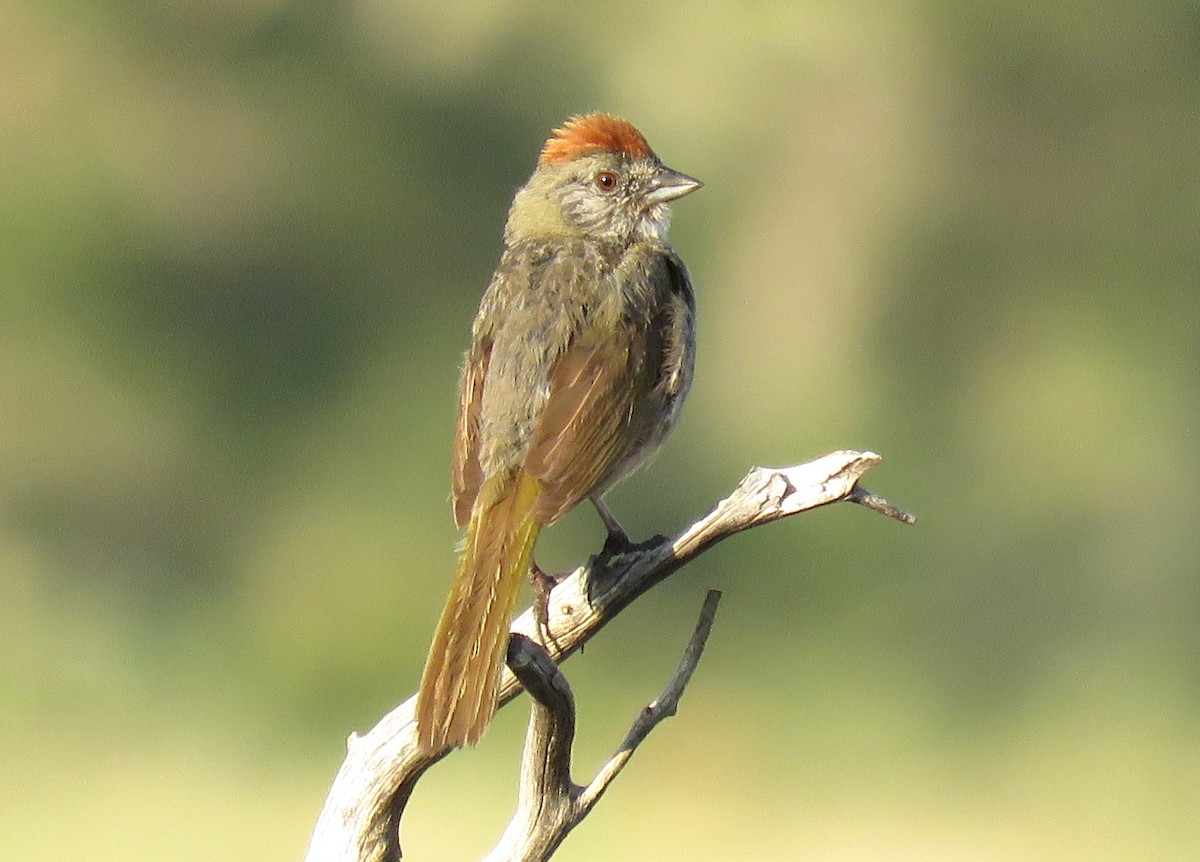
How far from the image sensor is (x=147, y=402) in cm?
1216

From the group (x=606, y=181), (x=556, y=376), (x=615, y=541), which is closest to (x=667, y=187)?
(x=606, y=181)

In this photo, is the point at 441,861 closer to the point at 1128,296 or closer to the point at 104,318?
the point at 104,318

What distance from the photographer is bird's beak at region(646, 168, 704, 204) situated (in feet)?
19.1

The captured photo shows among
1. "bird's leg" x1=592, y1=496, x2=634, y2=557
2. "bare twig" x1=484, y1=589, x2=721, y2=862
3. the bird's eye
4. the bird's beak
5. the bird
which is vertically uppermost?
the bird's eye

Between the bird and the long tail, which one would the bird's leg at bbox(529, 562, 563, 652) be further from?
the long tail

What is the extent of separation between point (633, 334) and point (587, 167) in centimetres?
95

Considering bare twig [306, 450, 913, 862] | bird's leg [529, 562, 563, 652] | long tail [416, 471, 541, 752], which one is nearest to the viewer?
long tail [416, 471, 541, 752]

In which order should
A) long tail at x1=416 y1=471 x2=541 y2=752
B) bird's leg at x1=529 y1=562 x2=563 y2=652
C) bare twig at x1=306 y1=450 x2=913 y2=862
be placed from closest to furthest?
long tail at x1=416 y1=471 x2=541 y2=752, bare twig at x1=306 y1=450 x2=913 y2=862, bird's leg at x1=529 y1=562 x2=563 y2=652

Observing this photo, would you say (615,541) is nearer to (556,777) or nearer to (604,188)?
(556,777)

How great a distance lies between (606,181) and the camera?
5824 millimetres

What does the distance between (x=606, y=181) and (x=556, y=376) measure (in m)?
1.11

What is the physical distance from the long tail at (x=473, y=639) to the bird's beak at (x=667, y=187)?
170 centimetres

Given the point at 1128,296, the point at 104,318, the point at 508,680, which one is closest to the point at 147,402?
the point at 104,318

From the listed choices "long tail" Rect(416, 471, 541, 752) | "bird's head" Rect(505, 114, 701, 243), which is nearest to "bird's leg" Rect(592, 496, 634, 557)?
"long tail" Rect(416, 471, 541, 752)
